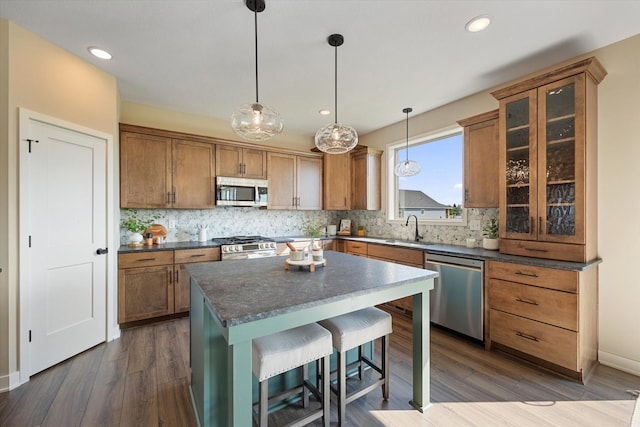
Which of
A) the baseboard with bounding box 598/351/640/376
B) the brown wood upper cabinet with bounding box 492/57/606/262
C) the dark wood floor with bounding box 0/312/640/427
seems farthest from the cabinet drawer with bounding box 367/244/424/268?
the baseboard with bounding box 598/351/640/376

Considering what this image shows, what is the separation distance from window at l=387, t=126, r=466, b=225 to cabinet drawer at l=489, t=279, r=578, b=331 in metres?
1.16

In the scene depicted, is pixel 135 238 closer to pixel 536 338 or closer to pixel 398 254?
pixel 398 254

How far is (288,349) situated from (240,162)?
3311 mm

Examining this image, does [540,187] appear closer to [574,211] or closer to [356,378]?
[574,211]

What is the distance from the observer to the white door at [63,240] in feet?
7.43

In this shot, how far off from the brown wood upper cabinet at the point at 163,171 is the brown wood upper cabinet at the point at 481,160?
134 inches

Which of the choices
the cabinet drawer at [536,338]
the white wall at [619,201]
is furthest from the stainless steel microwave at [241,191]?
the white wall at [619,201]

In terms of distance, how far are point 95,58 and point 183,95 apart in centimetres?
94

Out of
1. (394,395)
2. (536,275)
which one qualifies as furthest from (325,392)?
(536,275)

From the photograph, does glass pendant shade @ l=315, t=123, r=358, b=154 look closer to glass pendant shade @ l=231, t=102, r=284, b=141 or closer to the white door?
glass pendant shade @ l=231, t=102, r=284, b=141

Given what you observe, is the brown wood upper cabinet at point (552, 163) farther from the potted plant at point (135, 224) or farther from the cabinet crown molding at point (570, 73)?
the potted plant at point (135, 224)

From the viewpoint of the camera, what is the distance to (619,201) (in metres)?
2.36

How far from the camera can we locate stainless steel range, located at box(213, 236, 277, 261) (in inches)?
145

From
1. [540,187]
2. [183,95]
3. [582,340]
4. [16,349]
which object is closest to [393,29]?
[540,187]
